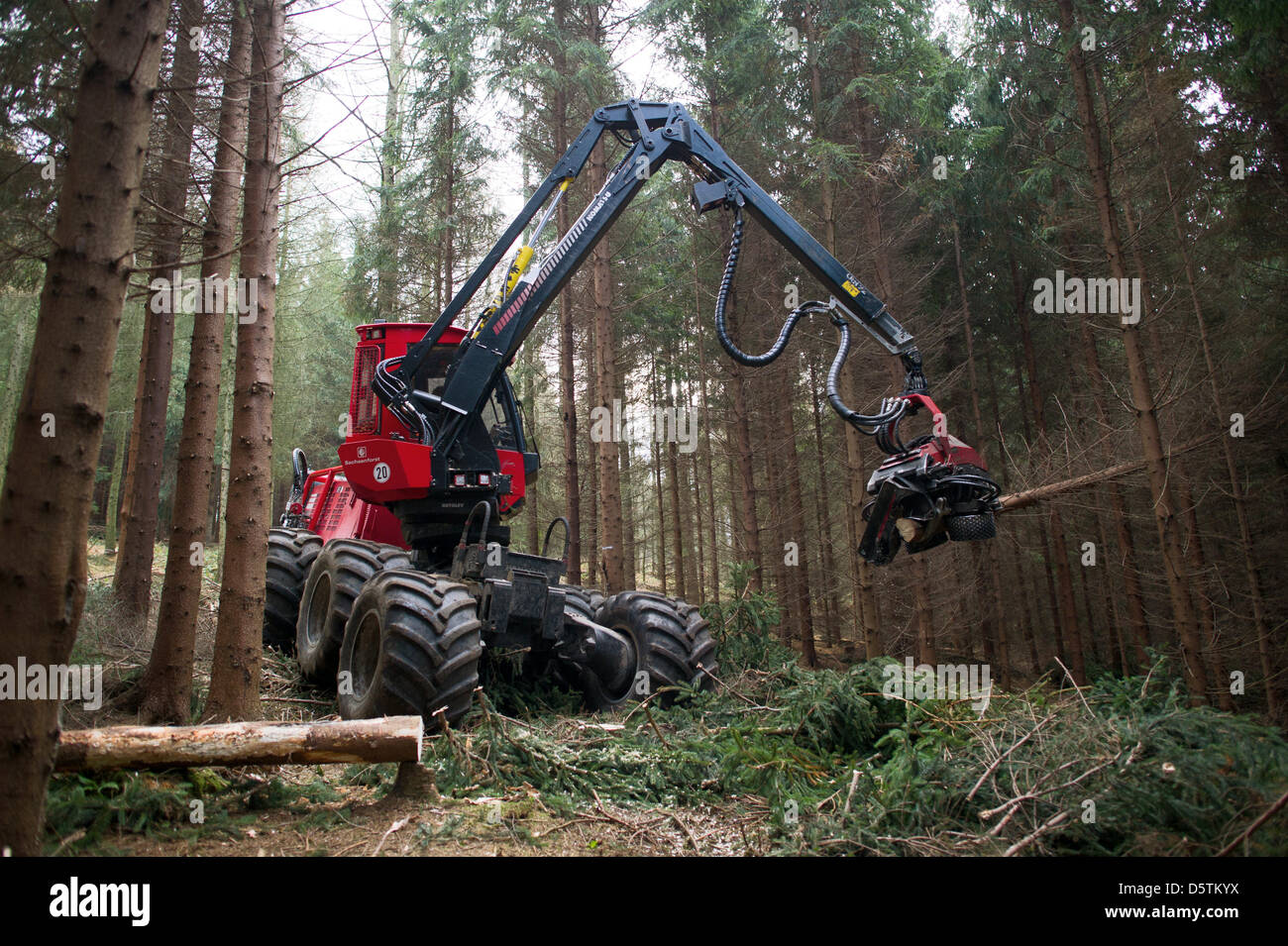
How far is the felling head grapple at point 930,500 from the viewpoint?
5062 mm

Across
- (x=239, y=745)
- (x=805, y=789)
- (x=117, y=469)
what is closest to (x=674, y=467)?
(x=805, y=789)

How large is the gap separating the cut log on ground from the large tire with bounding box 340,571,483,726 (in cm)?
96

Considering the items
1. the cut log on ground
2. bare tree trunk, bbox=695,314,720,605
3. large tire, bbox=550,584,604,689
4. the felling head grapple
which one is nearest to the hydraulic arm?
the felling head grapple

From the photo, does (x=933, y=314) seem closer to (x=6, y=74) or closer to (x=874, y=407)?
(x=874, y=407)

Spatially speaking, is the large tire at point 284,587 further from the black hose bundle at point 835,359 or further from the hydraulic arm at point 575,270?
the black hose bundle at point 835,359

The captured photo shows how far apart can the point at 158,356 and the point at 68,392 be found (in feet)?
27.3

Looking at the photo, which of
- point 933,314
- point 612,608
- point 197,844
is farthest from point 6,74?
point 933,314

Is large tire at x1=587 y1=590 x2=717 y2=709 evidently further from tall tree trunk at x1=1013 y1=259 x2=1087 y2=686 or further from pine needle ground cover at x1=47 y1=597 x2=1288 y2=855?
tall tree trunk at x1=1013 y1=259 x2=1087 y2=686

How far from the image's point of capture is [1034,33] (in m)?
10.8

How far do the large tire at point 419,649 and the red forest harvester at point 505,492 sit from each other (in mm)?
14

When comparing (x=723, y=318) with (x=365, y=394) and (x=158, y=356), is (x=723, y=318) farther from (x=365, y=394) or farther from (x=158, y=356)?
(x=158, y=356)

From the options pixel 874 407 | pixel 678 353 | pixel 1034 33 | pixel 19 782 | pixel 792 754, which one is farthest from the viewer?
pixel 678 353
